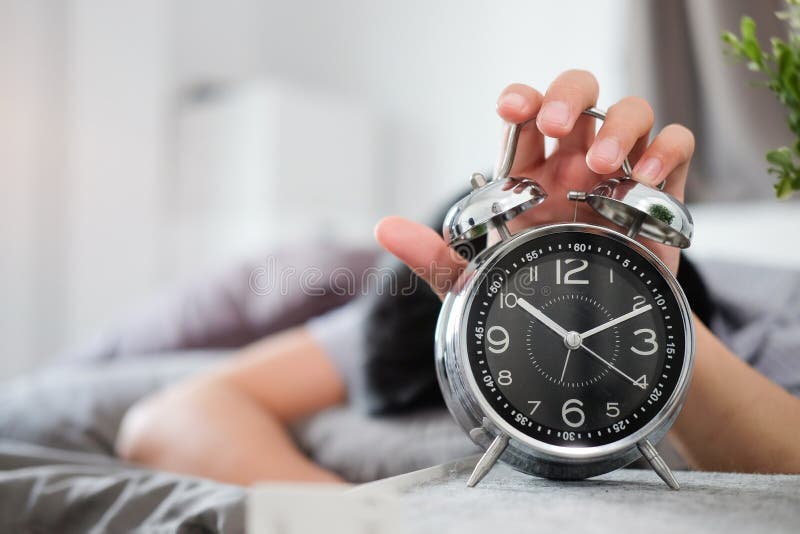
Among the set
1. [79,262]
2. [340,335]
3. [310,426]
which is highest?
[340,335]

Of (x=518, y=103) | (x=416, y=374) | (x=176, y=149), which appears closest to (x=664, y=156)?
(x=518, y=103)

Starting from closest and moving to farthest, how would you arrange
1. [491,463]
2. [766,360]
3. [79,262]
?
[491,463] → [766,360] → [79,262]

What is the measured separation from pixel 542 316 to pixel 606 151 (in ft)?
0.45

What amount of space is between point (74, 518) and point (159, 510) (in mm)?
Answer: 113

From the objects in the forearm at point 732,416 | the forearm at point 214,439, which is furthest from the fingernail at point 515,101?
the forearm at point 214,439

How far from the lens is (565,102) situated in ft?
1.92

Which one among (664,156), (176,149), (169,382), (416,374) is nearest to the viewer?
(664,156)

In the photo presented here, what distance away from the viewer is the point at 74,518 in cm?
72

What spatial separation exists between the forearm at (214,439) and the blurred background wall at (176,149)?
71.6 inches

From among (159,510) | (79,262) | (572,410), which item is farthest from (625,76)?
(79,262)

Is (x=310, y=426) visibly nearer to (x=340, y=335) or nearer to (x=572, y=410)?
(x=340, y=335)

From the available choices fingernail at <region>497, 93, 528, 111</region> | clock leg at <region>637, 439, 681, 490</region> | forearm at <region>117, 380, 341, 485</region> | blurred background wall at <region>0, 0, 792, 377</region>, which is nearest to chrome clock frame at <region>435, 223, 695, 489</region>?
clock leg at <region>637, 439, 681, 490</region>

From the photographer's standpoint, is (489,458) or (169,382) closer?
(489,458)

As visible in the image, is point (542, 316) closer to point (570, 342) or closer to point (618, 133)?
point (570, 342)
